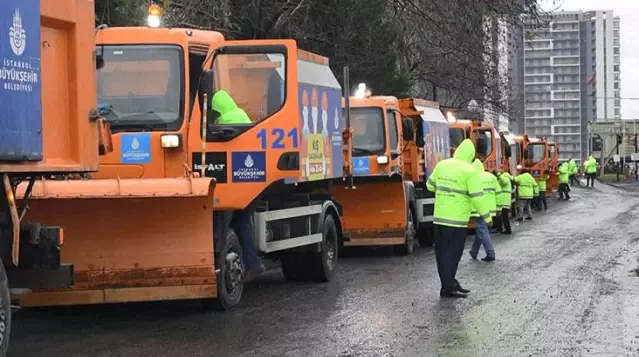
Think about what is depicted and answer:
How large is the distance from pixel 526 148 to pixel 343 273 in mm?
21826

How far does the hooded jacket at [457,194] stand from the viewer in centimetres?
1005

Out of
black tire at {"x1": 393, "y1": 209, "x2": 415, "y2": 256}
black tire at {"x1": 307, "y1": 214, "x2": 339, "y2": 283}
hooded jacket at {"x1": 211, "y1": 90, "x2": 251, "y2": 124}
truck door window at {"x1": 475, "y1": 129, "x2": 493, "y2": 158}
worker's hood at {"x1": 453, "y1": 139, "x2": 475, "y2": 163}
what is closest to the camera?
hooded jacket at {"x1": 211, "y1": 90, "x2": 251, "y2": 124}

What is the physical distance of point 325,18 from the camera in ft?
64.3

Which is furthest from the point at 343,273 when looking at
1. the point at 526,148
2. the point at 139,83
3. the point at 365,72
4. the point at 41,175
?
the point at 526,148

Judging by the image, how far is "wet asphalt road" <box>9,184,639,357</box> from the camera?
734cm

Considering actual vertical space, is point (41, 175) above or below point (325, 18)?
below

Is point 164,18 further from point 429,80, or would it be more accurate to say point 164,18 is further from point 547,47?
point 547,47

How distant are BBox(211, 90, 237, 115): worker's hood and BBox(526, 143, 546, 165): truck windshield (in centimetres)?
2489

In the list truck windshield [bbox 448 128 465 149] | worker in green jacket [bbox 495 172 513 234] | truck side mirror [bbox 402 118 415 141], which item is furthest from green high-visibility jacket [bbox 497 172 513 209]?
truck side mirror [bbox 402 118 415 141]

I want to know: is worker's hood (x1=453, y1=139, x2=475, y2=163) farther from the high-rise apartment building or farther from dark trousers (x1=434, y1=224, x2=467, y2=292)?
the high-rise apartment building

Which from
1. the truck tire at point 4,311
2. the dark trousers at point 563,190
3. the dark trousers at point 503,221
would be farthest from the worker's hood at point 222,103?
the dark trousers at point 563,190

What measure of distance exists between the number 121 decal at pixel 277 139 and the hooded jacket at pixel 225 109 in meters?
0.23

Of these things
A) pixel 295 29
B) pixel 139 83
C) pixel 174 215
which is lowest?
pixel 174 215

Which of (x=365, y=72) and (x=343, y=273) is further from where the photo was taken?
(x=365, y=72)
